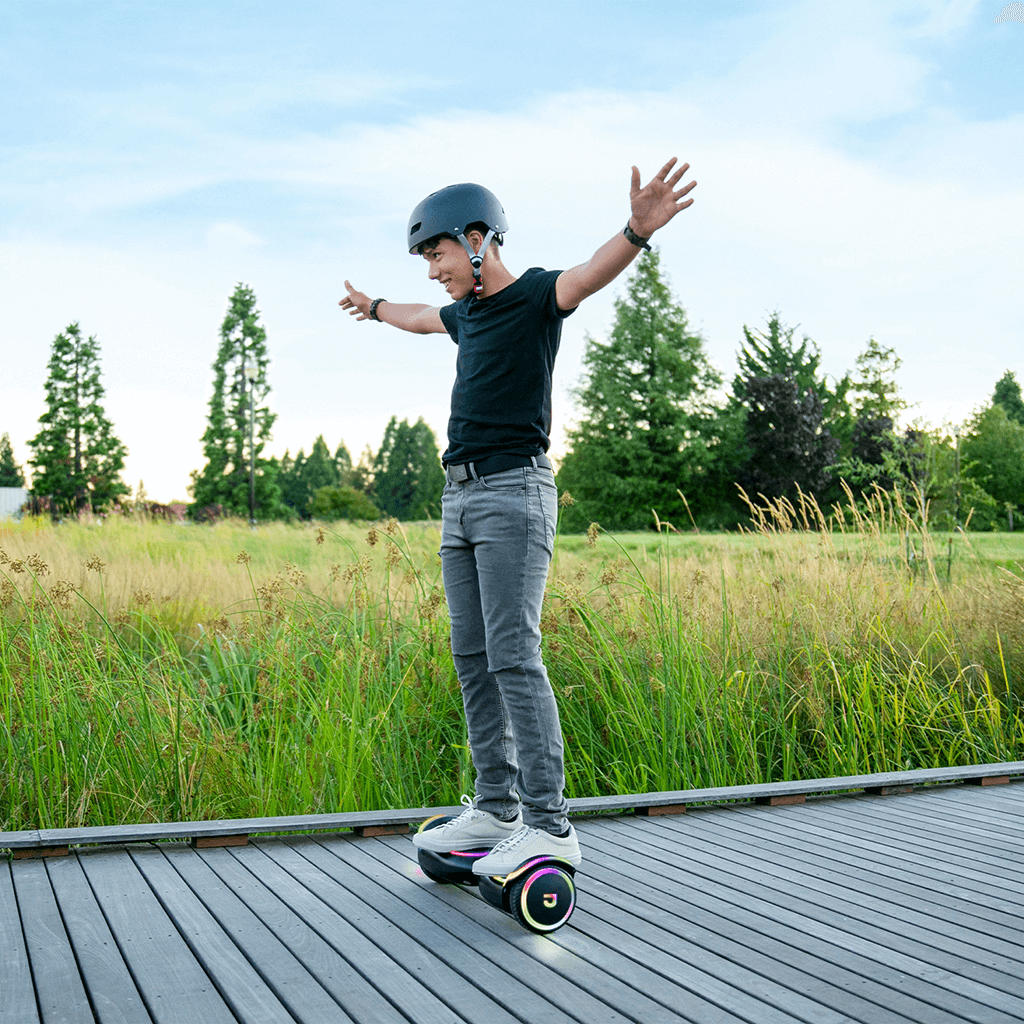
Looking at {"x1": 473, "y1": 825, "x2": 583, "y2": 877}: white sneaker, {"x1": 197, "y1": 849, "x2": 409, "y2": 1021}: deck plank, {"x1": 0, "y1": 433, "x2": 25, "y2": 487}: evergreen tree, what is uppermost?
{"x1": 0, "y1": 433, "x2": 25, "y2": 487}: evergreen tree

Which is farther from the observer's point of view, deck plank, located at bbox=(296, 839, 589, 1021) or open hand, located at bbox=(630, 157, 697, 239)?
open hand, located at bbox=(630, 157, 697, 239)

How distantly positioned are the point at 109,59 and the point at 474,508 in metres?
5.82

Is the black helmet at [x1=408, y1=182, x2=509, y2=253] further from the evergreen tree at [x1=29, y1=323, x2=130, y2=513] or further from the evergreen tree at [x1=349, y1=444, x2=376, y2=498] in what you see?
the evergreen tree at [x1=349, y1=444, x2=376, y2=498]

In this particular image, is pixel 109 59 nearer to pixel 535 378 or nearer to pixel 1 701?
pixel 1 701

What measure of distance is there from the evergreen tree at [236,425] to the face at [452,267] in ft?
100

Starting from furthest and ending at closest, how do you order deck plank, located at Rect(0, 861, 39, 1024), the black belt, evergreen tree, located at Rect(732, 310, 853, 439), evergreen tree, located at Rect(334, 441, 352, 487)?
evergreen tree, located at Rect(334, 441, 352, 487)
evergreen tree, located at Rect(732, 310, 853, 439)
the black belt
deck plank, located at Rect(0, 861, 39, 1024)

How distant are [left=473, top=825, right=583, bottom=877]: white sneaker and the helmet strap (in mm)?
1340

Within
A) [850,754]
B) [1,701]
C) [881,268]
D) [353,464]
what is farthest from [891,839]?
[353,464]

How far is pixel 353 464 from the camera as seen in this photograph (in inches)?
2872

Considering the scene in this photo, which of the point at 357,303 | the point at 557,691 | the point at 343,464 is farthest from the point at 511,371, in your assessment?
the point at 343,464

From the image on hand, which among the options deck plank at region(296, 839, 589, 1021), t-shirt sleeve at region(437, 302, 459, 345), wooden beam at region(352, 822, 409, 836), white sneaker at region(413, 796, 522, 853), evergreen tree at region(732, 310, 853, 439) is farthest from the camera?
evergreen tree at region(732, 310, 853, 439)

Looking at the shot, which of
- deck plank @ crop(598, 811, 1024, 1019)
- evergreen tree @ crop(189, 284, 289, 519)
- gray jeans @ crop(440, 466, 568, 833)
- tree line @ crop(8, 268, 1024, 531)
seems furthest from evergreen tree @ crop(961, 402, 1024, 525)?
gray jeans @ crop(440, 466, 568, 833)

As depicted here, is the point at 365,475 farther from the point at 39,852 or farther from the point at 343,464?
the point at 39,852

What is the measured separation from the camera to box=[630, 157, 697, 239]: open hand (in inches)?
83.7
